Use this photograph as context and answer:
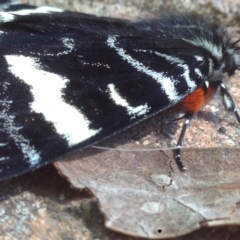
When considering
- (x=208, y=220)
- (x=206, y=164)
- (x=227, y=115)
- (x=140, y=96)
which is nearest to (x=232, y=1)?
(x=227, y=115)

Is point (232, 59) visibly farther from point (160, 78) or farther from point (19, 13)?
point (19, 13)

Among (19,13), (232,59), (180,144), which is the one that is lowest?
(180,144)

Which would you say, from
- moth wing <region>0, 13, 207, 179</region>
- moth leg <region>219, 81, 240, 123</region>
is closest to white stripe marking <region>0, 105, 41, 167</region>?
moth wing <region>0, 13, 207, 179</region>

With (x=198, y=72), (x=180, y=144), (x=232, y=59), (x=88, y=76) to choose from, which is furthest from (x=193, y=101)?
(x=88, y=76)

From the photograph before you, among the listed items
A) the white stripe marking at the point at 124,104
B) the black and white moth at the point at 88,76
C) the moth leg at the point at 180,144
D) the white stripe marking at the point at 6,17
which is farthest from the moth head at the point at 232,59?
the white stripe marking at the point at 6,17

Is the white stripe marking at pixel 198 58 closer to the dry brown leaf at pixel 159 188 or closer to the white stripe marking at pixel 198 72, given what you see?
the white stripe marking at pixel 198 72

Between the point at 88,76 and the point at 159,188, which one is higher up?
the point at 88,76
